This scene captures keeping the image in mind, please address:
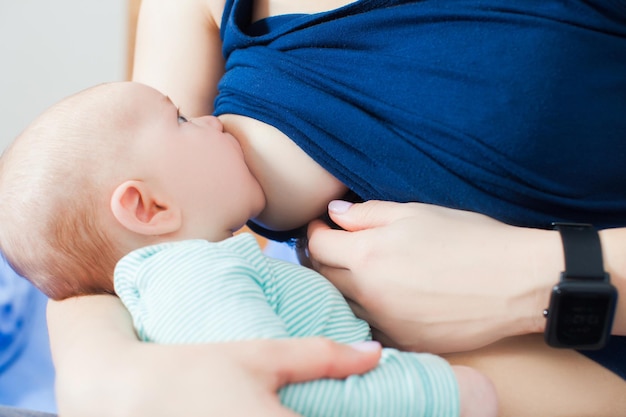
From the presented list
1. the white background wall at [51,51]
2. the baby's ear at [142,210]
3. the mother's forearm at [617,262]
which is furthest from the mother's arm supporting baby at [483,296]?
the white background wall at [51,51]

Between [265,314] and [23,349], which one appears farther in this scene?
[23,349]

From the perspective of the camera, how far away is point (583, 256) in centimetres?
67

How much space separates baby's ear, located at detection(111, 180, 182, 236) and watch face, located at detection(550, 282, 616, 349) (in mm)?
466

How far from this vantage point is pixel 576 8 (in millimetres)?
707

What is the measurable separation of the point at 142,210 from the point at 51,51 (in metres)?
1.24

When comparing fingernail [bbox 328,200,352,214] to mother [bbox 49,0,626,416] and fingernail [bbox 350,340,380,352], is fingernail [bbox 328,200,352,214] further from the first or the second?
fingernail [bbox 350,340,380,352]

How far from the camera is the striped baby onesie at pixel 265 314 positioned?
1.95 feet

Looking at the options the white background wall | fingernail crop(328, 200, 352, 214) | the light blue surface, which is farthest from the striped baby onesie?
the white background wall

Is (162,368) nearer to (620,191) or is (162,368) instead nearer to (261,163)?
(261,163)

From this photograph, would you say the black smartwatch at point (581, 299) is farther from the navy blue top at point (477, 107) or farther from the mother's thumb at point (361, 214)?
the mother's thumb at point (361, 214)

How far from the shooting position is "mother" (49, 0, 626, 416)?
0.69 metres

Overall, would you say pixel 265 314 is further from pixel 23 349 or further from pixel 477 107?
pixel 23 349

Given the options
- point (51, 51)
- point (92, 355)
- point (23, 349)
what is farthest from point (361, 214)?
point (51, 51)

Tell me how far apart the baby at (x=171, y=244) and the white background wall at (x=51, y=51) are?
39.4 inches
